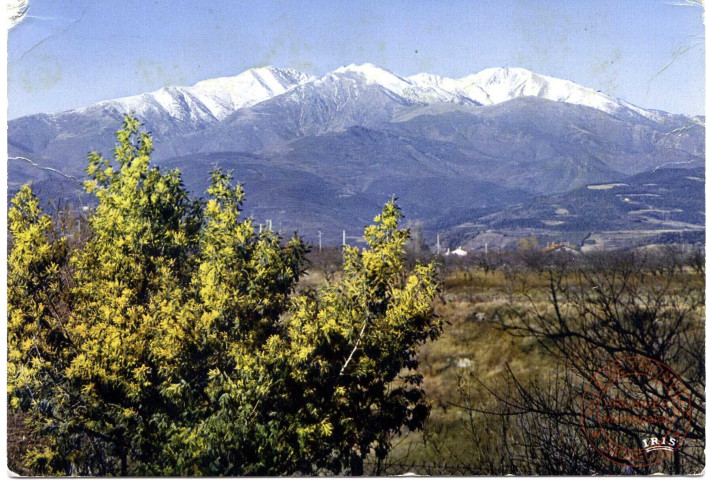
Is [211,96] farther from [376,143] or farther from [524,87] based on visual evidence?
[376,143]

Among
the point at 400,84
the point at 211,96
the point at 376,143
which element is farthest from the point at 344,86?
the point at 376,143

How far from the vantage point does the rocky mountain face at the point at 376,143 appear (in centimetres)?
575

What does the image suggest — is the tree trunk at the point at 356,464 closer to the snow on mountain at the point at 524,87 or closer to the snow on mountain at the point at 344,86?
the snow on mountain at the point at 344,86

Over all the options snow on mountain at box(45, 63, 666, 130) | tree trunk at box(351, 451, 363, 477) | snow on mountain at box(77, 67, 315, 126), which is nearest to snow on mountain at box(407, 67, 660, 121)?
snow on mountain at box(45, 63, 666, 130)

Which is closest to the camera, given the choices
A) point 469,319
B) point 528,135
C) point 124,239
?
point 124,239

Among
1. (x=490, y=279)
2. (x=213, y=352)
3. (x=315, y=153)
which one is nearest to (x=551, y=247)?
(x=490, y=279)

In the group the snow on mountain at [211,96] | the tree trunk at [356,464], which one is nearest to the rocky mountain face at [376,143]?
the snow on mountain at [211,96]

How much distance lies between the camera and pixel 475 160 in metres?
10.4

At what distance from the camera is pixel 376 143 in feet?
32.5

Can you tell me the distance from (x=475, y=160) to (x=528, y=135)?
1.01m

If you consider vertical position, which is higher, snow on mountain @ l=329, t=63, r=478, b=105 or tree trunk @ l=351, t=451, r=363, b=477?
snow on mountain @ l=329, t=63, r=478, b=105

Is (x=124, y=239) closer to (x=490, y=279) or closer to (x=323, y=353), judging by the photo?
(x=323, y=353)

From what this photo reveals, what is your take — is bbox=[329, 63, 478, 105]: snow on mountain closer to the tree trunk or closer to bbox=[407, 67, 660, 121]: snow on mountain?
bbox=[407, 67, 660, 121]: snow on mountain

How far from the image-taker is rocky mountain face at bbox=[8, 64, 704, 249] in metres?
5.75
